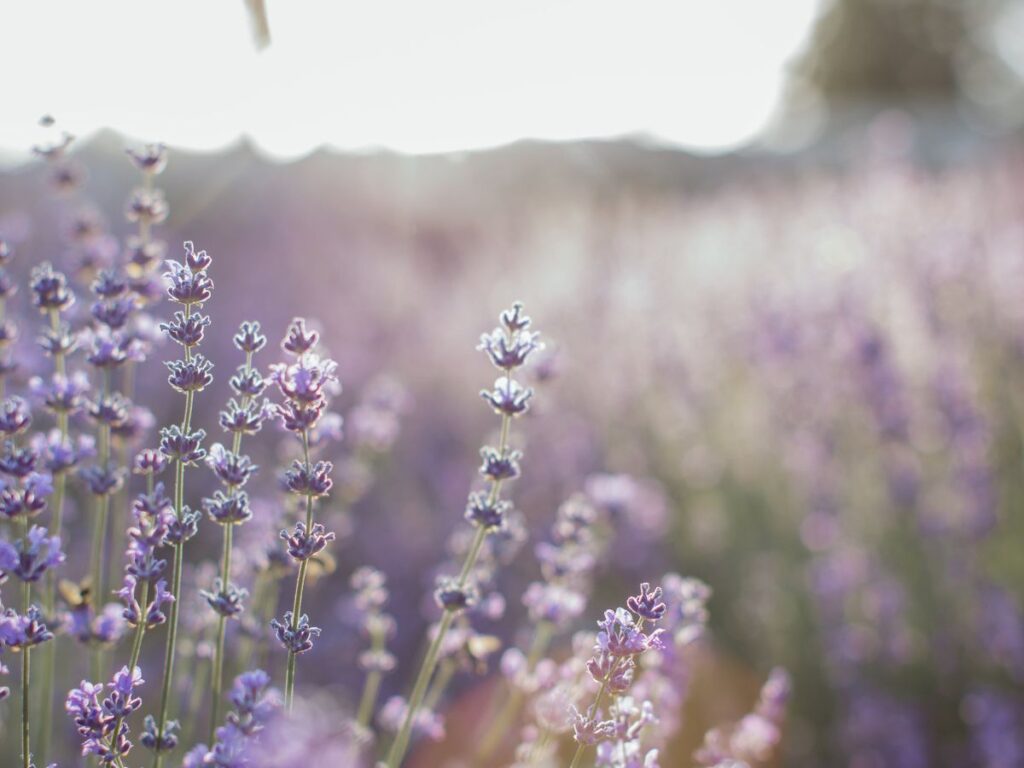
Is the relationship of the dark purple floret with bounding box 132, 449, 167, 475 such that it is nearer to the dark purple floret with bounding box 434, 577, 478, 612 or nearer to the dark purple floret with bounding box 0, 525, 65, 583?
the dark purple floret with bounding box 0, 525, 65, 583

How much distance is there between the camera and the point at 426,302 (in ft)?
19.0

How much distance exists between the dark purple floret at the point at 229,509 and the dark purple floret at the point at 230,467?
14mm

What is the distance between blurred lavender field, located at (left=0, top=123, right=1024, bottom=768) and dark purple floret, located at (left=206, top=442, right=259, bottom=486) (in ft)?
1.38

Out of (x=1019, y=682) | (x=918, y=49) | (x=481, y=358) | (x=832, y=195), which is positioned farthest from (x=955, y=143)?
(x=1019, y=682)

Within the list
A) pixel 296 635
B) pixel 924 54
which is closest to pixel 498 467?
pixel 296 635

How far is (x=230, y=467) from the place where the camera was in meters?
1.01

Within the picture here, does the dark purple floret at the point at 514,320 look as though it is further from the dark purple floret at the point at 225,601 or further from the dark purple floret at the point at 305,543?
the dark purple floret at the point at 225,601

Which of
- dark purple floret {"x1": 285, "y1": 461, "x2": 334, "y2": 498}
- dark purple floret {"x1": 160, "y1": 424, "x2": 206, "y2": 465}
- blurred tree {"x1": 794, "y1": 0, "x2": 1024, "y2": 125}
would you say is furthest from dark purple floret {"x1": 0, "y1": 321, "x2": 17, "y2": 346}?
blurred tree {"x1": 794, "y1": 0, "x2": 1024, "y2": 125}

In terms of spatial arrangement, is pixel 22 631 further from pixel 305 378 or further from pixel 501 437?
pixel 501 437

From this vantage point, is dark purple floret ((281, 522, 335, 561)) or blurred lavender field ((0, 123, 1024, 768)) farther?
blurred lavender field ((0, 123, 1024, 768))

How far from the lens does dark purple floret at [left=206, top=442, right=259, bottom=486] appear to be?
1004 millimetres

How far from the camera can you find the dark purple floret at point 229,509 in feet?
3.27

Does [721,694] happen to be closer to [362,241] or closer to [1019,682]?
[1019,682]

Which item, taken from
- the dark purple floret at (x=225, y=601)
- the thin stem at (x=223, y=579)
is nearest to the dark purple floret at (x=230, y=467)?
the thin stem at (x=223, y=579)
